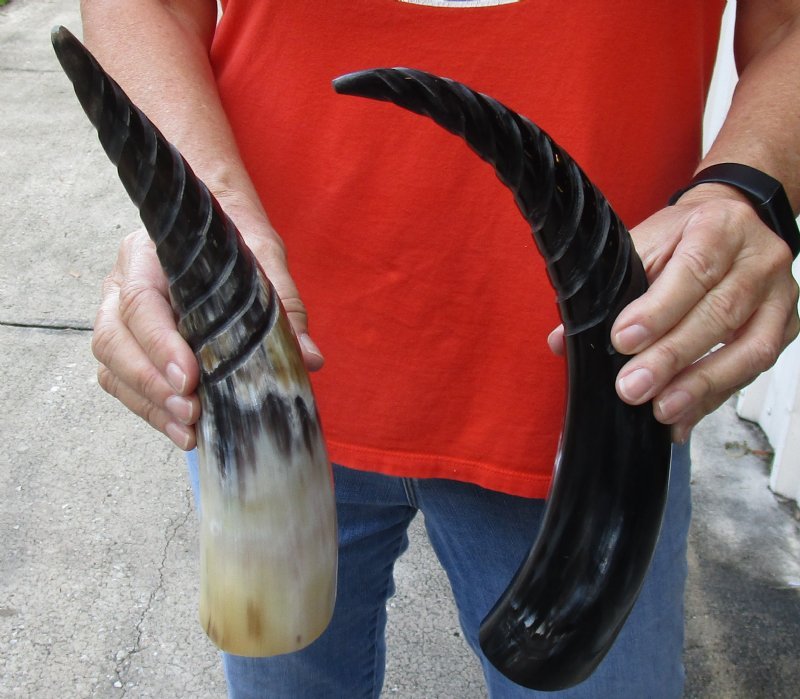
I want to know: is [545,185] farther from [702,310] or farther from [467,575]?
[467,575]

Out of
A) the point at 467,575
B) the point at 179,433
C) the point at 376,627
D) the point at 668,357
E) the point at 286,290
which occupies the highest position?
the point at 668,357

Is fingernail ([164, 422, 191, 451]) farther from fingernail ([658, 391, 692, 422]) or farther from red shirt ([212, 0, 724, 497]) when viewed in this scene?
fingernail ([658, 391, 692, 422])

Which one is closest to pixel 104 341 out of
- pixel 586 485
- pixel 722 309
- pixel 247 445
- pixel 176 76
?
pixel 247 445

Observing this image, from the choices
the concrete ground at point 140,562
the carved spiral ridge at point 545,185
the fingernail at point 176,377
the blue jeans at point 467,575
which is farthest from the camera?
the concrete ground at point 140,562

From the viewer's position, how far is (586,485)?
99 centimetres

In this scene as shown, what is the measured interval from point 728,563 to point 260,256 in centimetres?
215

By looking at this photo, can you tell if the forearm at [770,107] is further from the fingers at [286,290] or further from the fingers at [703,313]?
the fingers at [286,290]

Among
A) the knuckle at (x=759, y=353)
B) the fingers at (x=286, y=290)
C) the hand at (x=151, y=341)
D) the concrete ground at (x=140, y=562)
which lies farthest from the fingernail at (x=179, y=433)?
the concrete ground at (x=140, y=562)

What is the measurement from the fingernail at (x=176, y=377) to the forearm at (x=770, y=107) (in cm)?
66

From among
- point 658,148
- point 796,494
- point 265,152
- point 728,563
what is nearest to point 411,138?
point 265,152

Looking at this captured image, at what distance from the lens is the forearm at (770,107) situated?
1.10 metres

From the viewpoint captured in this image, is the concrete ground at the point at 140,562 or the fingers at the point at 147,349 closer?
the fingers at the point at 147,349

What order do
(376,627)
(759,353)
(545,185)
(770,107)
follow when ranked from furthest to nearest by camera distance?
1. (376,627)
2. (770,107)
3. (759,353)
4. (545,185)

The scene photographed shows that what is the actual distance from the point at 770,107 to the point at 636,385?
1.48ft
